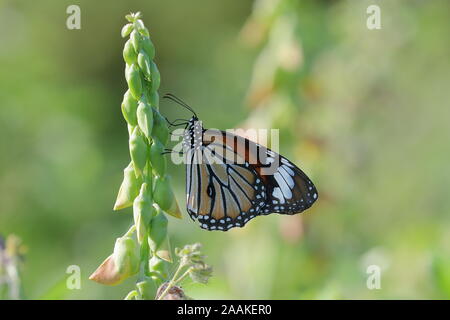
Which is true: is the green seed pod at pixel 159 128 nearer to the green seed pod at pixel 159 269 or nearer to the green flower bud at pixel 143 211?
the green flower bud at pixel 143 211

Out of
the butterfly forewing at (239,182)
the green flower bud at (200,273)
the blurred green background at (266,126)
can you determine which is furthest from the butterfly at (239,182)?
the green flower bud at (200,273)

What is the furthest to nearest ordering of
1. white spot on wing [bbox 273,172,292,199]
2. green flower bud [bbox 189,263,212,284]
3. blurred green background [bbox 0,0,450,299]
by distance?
blurred green background [bbox 0,0,450,299]
white spot on wing [bbox 273,172,292,199]
green flower bud [bbox 189,263,212,284]

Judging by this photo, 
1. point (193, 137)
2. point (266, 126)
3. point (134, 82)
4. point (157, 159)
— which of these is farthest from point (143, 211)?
point (266, 126)

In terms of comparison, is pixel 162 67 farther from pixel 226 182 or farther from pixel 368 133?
pixel 226 182

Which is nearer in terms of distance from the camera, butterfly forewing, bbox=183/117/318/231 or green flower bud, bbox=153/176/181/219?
green flower bud, bbox=153/176/181/219

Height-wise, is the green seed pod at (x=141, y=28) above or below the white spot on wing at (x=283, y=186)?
above

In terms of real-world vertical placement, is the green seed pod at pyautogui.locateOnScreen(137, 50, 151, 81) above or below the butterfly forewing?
above

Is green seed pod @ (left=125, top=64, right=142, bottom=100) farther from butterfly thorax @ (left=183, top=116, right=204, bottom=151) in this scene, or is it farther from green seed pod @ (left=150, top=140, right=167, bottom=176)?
butterfly thorax @ (left=183, top=116, right=204, bottom=151)

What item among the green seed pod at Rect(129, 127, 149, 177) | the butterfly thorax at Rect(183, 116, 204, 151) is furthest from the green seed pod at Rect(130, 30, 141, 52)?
the butterfly thorax at Rect(183, 116, 204, 151)
